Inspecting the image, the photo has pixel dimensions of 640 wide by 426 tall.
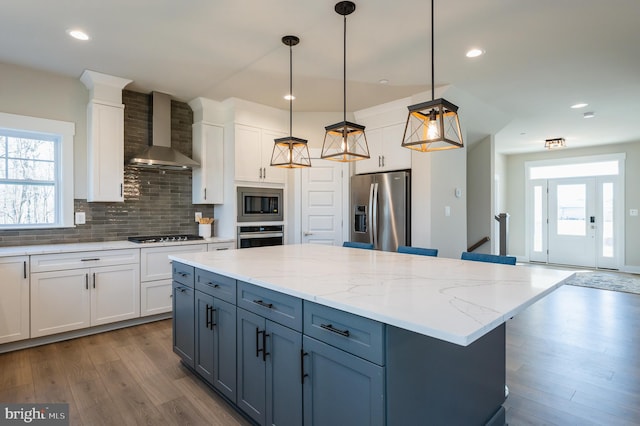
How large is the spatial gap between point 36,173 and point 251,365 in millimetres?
3366

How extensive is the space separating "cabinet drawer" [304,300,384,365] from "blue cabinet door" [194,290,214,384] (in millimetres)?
990

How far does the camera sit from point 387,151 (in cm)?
450

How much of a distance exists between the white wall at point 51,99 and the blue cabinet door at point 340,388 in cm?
352

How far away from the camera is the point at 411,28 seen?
2.69 m

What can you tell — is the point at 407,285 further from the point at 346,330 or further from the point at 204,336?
the point at 204,336

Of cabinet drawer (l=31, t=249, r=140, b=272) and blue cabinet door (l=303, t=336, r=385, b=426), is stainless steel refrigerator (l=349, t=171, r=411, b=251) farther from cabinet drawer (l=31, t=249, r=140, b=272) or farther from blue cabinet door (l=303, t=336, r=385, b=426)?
blue cabinet door (l=303, t=336, r=385, b=426)

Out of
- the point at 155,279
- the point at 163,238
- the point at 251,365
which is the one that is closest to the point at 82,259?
the point at 155,279

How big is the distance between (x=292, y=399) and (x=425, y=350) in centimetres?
67

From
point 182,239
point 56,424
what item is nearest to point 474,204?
point 182,239

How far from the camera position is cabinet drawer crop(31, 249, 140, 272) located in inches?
123

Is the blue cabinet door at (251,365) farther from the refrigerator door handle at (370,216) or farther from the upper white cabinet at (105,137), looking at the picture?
the refrigerator door handle at (370,216)

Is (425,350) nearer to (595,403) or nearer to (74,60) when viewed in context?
(595,403)

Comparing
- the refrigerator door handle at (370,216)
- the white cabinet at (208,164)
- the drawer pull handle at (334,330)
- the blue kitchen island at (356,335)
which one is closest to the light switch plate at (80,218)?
the white cabinet at (208,164)

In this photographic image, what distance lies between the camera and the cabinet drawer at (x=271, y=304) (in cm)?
162
